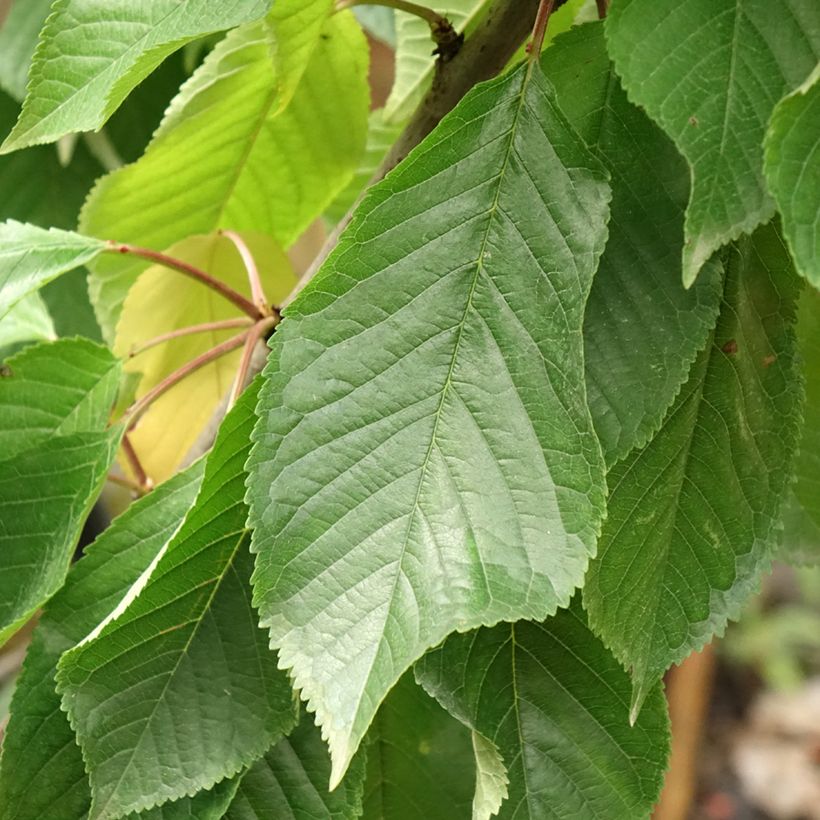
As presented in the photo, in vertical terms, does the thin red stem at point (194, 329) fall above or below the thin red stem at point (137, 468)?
above

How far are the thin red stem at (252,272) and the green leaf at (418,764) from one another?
0.20 m

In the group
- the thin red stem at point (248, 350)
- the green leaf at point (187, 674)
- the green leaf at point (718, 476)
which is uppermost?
the thin red stem at point (248, 350)

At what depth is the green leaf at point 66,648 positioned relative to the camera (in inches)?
16.7

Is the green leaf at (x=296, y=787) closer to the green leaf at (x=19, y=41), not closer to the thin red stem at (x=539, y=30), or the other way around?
the thin red stem at (x=539, y=30)

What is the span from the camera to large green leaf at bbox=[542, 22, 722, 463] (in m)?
0.35

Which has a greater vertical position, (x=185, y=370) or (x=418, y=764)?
(x=185, y=370)

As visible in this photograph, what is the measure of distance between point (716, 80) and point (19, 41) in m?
0.66

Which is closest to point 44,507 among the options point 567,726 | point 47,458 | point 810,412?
point 47,458

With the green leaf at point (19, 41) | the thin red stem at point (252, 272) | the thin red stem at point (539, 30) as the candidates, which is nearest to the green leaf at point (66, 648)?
the thin red stem at point (252, 272)

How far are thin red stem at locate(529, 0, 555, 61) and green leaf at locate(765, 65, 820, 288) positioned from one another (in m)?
0.11

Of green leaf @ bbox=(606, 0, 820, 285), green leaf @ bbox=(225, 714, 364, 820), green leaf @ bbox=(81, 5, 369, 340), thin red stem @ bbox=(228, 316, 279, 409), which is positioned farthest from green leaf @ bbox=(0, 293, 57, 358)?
green leaf @ bbox=(606, 0, 820, 285)

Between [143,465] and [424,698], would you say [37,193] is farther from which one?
[424,698]

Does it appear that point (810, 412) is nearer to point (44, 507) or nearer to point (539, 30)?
point (539, 30)

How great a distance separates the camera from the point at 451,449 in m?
0.33
